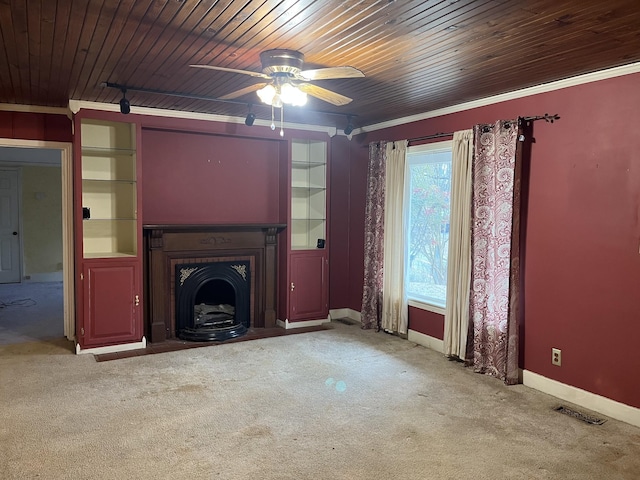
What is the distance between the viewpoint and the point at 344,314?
6.23m

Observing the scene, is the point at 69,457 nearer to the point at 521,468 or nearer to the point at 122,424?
the point at 122,424

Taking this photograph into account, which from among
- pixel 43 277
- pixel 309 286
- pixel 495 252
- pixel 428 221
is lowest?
pixel 43 277

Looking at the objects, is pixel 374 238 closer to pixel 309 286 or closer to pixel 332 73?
pixel 309 286

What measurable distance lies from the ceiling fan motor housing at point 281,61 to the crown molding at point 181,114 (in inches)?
84.3

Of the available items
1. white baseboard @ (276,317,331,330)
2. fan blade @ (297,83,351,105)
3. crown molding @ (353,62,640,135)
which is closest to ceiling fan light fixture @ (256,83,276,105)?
fan blade @ (297,83,351,105)

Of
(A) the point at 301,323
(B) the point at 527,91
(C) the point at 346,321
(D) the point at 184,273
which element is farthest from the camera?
(C) the point at 346,321

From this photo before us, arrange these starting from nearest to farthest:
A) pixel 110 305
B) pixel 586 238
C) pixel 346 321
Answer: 1. pixel 586 238
2. pixel 110 305
3. pixel 346 321

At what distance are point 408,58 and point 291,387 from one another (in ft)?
8.41

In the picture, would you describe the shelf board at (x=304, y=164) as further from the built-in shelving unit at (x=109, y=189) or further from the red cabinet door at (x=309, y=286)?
the built-in shelving unit at (x=109, y=189)

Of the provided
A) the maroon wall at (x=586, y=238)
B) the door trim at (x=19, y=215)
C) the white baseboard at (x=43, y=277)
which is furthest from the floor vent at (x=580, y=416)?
the door trim at (x=19, y=215)

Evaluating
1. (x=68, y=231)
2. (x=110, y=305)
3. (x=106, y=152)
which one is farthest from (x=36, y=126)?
(x=110, y=305)

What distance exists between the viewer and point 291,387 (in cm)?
383

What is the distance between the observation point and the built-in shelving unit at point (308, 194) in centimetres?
591

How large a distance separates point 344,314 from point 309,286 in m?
0.73
